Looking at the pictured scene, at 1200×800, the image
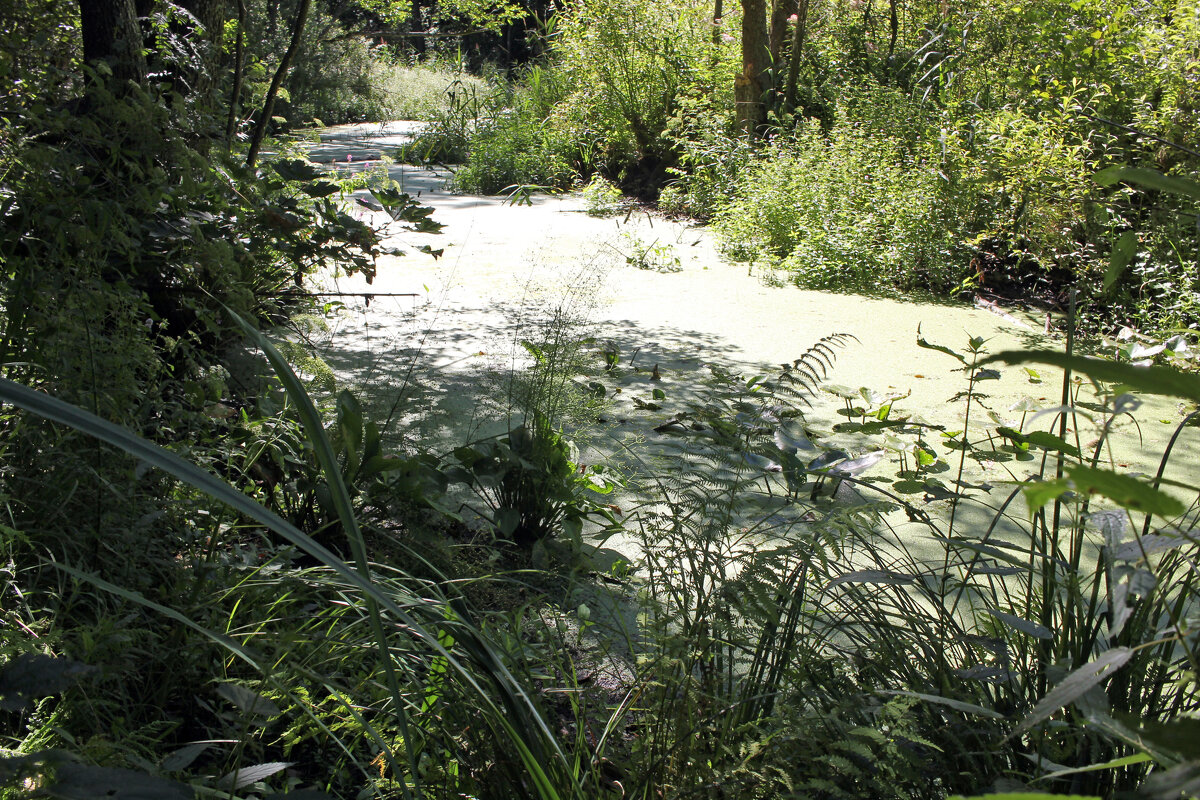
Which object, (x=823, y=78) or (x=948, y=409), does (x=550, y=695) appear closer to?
(x=948, y=409)

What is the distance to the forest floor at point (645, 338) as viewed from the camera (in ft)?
9.25

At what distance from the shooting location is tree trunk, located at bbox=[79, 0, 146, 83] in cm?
219

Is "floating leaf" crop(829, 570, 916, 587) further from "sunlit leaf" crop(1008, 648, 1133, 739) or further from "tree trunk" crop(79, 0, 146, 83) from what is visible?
"tree trunk" crop(79, 0, 146, 83)

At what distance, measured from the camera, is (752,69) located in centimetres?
778

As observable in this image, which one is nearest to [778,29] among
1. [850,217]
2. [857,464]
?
[850,217]

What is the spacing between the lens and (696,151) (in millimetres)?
7422

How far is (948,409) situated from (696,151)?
4.67m

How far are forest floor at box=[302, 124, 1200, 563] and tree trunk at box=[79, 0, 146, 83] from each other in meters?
0.74

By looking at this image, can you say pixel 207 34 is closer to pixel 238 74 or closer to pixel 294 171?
pixel 238 74

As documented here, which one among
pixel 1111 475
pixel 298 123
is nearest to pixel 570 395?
pixel 1111 475

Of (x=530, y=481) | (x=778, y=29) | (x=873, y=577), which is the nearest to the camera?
(x=873, y=577)

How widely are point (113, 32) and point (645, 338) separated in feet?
8.33

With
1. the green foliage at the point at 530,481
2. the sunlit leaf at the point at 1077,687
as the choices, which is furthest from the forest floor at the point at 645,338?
the sunlit leaf at the point at 1077,687

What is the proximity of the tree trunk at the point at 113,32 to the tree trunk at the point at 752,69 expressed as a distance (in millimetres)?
6001
